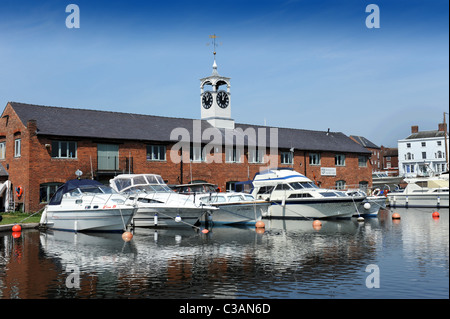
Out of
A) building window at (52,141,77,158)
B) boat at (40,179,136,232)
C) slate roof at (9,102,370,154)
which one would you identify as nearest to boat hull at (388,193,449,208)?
slate roof at (9,102,370,154)

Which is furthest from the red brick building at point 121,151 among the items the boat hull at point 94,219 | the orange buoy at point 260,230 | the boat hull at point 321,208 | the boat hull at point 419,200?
the orange buoy at point 260,230

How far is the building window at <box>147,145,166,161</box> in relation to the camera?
39.9 meters

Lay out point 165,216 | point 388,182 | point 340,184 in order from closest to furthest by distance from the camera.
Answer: point 165,216 → point 340,184 → point 388,182

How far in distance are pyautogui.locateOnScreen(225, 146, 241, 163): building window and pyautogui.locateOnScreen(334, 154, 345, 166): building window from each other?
43.0 feet

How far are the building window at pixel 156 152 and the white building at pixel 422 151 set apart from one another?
58159 millimetres

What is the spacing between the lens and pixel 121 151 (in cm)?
3809

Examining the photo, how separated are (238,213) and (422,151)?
2725 inches

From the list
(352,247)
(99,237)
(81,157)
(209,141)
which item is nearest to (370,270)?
(352,247)

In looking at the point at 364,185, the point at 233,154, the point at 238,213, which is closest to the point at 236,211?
the point at 238,213

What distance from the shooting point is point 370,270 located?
14.6 meters

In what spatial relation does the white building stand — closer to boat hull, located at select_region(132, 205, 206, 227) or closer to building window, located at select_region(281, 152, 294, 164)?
building window, located at select_region(281, 152, 294, 164)

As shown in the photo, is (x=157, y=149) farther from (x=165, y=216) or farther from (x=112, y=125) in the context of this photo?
(x=165, y=216)

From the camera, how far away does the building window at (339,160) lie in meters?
53.0

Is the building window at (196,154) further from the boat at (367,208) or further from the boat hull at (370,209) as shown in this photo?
the boat hull at (370,209)
